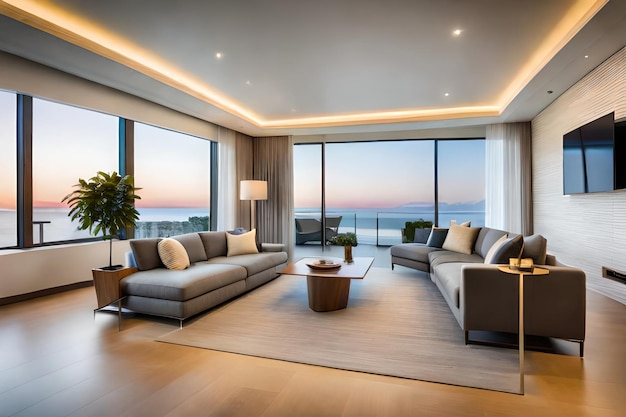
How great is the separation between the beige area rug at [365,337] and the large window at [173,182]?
3123 millimetres

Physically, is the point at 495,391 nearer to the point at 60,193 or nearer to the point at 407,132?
the point at 60,193

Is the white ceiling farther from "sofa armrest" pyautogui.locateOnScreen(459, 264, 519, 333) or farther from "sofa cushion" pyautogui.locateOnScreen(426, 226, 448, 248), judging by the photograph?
"sofa armrest" pyautogui.locateOnScreen(459, 264, 519, 333)

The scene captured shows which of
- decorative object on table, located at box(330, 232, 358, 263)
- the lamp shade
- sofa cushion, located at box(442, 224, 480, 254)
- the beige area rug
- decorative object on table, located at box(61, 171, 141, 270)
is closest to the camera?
the beige area rug

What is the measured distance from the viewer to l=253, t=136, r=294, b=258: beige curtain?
747 cm

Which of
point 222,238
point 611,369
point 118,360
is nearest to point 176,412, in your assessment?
point 118,360

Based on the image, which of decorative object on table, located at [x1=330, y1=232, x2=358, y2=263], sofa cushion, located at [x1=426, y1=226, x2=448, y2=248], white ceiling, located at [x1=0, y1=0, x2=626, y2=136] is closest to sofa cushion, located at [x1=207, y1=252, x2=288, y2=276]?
decorative object on table, located at [x1=330, y1=232, x2=358, y2=263]

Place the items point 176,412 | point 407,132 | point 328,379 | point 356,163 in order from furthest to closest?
1. point 356,163
2. point 407,132
3. point 328,379
4. point 176,412

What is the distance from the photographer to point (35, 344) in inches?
106

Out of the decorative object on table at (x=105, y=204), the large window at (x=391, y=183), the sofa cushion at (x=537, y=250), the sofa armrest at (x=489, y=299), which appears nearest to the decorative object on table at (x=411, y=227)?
the large window at (x=391, y=183)

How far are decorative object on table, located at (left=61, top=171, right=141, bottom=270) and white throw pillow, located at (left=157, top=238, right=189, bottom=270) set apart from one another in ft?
1.44

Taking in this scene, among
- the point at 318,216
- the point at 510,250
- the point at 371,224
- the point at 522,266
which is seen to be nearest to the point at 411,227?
the point at 371,224

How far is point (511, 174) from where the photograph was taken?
6.45m

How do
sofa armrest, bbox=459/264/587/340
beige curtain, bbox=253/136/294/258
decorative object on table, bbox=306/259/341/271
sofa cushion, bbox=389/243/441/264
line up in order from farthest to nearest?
beige curtain, bbox=253/136/294/258 → sofa cushion, bbox=389/243/441/264 → decorative object on table, bbox=306/259/341/271 → sofa armrest, bbox=459/264/587/340

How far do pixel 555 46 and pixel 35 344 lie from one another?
5725 millimetres
